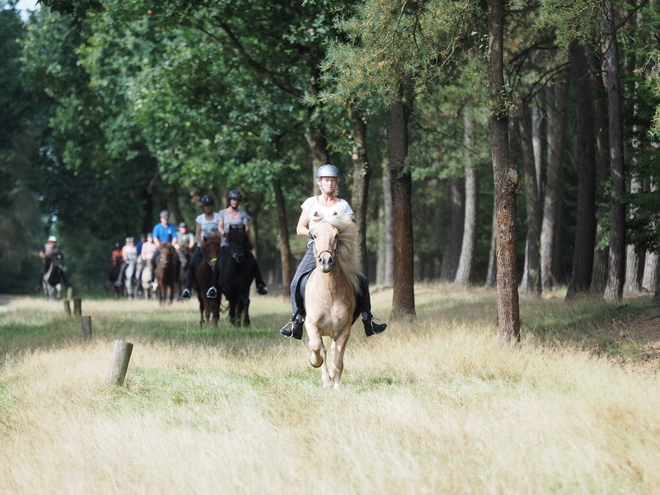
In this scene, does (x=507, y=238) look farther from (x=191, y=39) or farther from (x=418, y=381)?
(x=191, y=39)

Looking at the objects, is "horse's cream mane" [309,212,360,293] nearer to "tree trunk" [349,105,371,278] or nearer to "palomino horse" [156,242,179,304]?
"tree trunk" [349,105,371,278]

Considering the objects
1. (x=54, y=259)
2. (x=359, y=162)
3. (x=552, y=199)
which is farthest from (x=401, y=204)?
(x=54, y=259)

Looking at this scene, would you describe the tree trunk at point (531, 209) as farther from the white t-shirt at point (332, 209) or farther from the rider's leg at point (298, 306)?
the white t-shirt at point (332, 209)

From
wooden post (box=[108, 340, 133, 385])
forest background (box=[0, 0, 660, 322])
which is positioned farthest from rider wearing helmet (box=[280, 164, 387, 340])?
forest background (box=[0, 0, 660, 322])

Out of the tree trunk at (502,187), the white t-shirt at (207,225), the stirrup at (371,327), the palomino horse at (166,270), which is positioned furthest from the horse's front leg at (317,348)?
the palomino horse at (166,270)

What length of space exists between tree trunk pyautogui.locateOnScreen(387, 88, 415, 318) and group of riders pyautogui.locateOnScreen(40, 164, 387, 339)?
78.8 inches

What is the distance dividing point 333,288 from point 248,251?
28.1ft

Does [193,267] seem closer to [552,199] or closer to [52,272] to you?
[552,199]

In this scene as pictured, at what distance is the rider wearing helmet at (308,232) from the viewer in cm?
1116

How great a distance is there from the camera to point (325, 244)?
408 inches

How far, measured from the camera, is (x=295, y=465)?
7.59m

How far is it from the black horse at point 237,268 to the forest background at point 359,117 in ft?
9.32

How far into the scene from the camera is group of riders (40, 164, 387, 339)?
11266 millimetres

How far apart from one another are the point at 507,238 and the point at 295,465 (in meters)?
6.91
